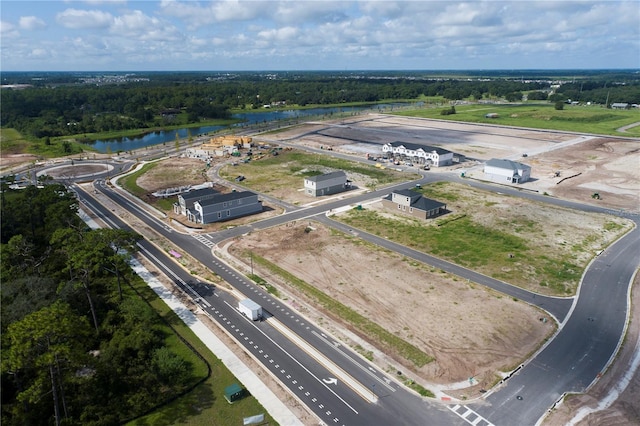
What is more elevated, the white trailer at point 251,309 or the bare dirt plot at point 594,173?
the bare dirt plot at point 594,173

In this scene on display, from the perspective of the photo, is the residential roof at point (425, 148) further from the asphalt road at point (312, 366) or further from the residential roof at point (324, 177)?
the asphalt road at point (312, 366)

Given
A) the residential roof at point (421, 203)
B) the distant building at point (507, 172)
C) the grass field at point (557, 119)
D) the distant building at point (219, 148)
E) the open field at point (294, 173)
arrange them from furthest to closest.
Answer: the grass field at point (557, 119) < the distant building at point (219, 148) < the distant building at point (507, 172) < the open field at point (294, 173) < the residential roof at point (421, 203)

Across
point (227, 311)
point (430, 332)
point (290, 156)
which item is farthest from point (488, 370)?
point (290, 156)

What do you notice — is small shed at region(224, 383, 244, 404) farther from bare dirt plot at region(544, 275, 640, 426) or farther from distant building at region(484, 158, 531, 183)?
distant building at region(484, 158, 531, 183)

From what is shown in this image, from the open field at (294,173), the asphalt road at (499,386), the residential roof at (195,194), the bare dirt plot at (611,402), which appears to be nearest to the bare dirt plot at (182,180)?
the residential roof at (195,194)

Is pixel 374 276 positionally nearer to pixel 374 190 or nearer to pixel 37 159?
pixel 374 190

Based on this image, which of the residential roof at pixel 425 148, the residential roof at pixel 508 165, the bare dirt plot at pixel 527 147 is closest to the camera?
the bare dirt plot at pixel 527 147

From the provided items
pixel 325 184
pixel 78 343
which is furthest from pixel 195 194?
pixel 78 343
